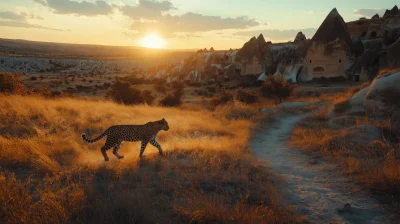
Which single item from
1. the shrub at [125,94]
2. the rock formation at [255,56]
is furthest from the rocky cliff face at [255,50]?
the shrub at [125,94]

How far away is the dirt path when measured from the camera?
5.10 metres

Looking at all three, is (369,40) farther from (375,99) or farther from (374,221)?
(374,221)

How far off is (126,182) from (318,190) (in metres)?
4.37

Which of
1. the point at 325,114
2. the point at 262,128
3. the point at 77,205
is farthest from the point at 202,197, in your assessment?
the point at 325,114

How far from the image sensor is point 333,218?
16.4ft

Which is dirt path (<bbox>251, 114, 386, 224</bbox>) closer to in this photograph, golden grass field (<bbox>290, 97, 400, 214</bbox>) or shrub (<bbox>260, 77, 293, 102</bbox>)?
golden grass field (<bbox>290, 97, 400, 214</bbox>)

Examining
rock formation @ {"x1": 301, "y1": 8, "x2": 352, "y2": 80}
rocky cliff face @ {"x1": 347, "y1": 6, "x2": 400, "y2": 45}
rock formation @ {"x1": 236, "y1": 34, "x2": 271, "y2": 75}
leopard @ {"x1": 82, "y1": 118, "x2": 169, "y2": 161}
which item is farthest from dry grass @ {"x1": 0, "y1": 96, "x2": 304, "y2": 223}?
rock formation @ {"x1": 236, "y1": 34, "x2": 271, "y2": 75}

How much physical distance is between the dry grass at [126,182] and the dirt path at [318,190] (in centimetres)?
58

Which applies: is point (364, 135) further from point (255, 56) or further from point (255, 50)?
point (255, 50)

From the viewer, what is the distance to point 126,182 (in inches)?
228

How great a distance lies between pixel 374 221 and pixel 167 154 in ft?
17.5

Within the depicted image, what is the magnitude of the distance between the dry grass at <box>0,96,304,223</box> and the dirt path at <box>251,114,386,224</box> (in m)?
0.58

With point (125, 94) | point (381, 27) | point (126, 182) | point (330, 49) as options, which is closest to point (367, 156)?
point (126, 182)

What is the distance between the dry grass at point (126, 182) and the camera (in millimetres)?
4480
